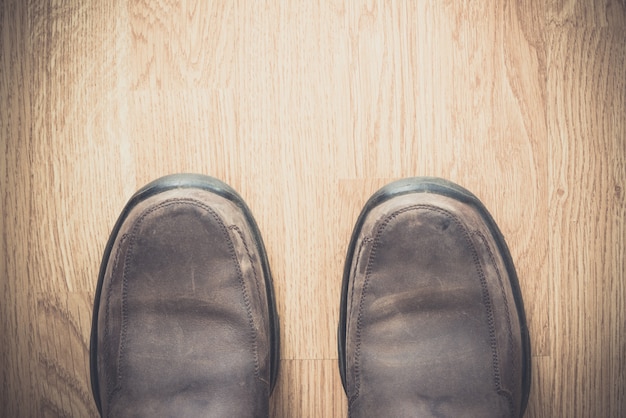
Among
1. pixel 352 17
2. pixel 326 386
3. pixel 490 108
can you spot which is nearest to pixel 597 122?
pixel 490 108

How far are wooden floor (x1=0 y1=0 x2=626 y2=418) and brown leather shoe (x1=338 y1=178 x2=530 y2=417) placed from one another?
0.05 metres

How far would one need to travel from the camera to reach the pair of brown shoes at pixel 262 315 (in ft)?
2.23

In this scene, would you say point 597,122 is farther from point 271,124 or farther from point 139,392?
point 139,392

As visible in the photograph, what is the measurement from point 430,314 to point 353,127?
0.97 feet

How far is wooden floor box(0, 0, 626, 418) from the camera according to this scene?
28.6 inches

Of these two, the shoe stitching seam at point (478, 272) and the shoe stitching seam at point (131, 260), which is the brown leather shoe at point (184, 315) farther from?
the shoe stitching seam at point (478, 272)

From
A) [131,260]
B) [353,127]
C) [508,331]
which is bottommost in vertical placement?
[508,331]

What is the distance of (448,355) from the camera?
688 millimetres

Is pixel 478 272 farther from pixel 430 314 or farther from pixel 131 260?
pixel 131 260

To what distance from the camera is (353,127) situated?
0.73 metres

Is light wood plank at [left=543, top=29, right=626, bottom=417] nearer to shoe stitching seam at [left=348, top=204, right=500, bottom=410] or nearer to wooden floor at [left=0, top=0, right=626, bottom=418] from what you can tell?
wooden floor at [left=0, top=0, right=626, bottom=418]

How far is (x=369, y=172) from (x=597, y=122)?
351mm

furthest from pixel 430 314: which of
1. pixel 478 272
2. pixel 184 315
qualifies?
pixel 184 315

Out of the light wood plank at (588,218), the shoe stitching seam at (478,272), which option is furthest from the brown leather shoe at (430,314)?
the light wood plank at (588,218)
